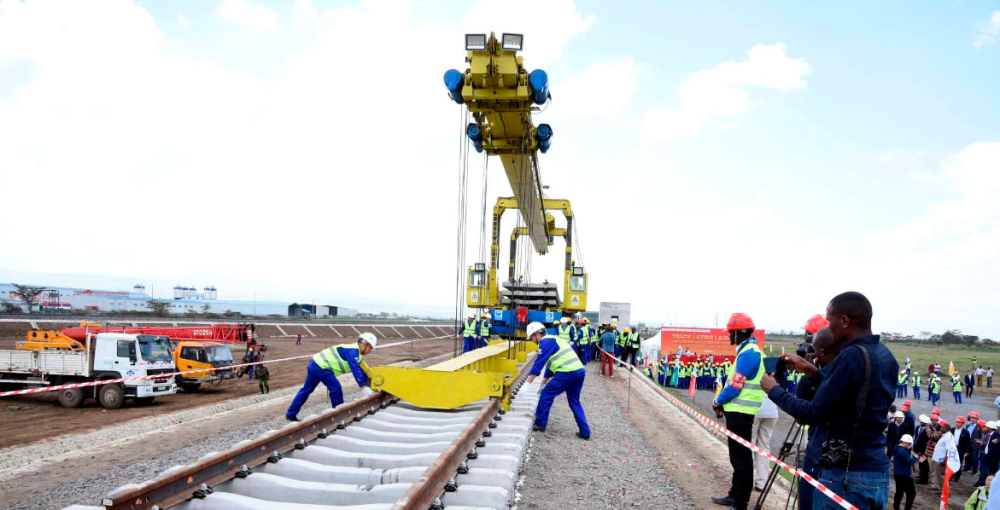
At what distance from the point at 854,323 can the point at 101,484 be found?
24.4ft

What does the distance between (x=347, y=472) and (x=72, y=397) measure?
14.2 metres

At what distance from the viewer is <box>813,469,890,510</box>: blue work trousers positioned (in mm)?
2850

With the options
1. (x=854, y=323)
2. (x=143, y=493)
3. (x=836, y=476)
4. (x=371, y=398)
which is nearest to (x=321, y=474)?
(x=143, y=493)

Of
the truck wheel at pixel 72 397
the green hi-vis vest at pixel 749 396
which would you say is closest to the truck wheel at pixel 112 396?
the truck wheel at pixel 72 397

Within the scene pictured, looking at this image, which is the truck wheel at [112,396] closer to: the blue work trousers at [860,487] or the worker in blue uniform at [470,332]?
the worker in blue uniform at [470,332]

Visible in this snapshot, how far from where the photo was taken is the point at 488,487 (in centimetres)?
385

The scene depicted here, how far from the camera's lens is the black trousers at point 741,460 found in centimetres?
497

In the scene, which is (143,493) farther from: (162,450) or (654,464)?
(162,450)

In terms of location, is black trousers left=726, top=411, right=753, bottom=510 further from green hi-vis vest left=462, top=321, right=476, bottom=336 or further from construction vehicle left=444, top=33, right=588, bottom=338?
green hi-vis vest left=462, top=321, right=476, bottom=336

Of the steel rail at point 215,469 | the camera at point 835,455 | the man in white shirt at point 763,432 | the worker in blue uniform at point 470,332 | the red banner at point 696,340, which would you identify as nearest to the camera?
the camera at point 835,455

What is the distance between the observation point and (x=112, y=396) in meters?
14.0

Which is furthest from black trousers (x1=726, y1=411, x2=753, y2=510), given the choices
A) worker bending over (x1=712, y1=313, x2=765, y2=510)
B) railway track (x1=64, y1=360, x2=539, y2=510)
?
railway track (x1=64, y1=360, x2=539, y2=510)

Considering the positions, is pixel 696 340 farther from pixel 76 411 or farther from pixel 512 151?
pixel 76 411

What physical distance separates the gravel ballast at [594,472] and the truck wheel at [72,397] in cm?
1277
